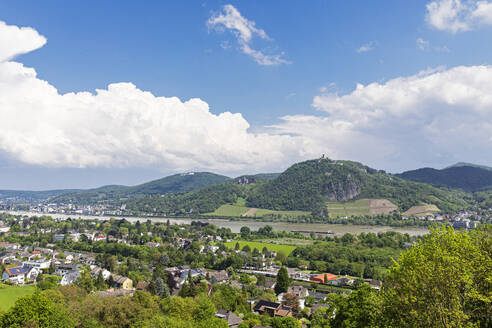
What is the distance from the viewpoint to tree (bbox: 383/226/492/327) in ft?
33.5

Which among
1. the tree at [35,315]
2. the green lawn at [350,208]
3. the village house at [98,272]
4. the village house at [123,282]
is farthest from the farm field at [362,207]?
the tree at [35,315]

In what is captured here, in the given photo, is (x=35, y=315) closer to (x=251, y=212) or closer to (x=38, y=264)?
(x=38, y=264)

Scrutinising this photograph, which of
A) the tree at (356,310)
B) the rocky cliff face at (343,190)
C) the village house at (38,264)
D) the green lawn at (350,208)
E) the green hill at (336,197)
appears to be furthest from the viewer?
the rocky cliff face at (343,190)

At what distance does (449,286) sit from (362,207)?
157606mm

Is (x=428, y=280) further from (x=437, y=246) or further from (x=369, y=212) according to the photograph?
(x=369, y=212)

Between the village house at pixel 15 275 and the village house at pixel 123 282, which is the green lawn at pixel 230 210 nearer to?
the village house at pixel 15 275

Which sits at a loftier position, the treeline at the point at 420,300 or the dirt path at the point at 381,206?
the treeline at the point at 420,300

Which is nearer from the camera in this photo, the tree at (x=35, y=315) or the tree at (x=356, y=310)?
the tree at (x=356, y=310)

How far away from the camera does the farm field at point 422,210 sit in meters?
143

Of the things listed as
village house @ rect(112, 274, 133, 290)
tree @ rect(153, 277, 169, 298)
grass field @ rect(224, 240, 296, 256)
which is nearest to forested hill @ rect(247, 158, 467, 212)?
grass field @ rect(224, 240, 296, 256)

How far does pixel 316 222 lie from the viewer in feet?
458

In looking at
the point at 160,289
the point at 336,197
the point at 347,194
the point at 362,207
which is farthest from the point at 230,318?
the point at 347,194

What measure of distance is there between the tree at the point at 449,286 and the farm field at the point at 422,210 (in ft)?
481

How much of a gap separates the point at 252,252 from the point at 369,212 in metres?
94.7
